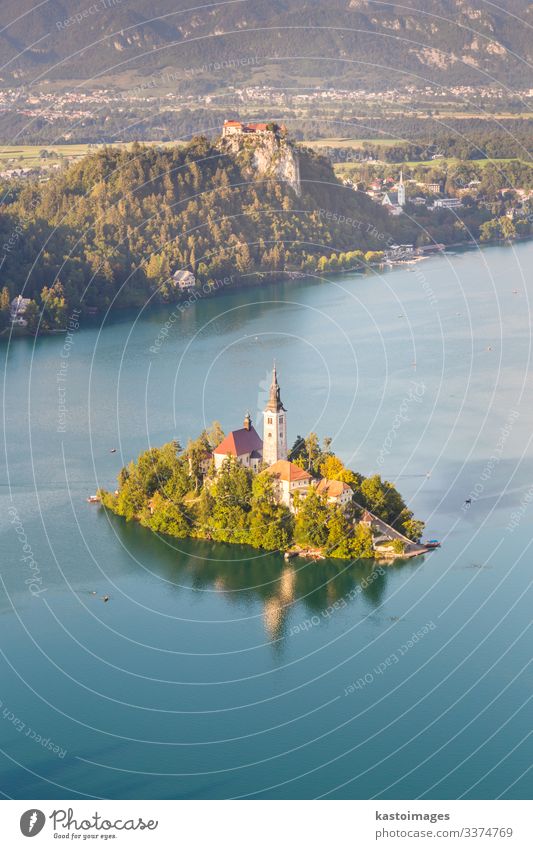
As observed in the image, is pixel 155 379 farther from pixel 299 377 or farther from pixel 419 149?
pixel 419 149

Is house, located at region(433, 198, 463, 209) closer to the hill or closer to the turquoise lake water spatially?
the hill

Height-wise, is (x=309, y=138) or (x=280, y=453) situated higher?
(x=309, y=138)

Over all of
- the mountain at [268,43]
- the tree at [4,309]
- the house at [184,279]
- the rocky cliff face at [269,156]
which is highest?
the mountain at [268,43]

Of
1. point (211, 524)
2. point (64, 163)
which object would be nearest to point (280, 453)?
point (211, 524)

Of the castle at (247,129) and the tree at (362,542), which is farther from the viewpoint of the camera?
the castle at (247,129)

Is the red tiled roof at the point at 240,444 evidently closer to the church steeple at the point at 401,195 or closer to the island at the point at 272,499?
the island at the point at 272,499
